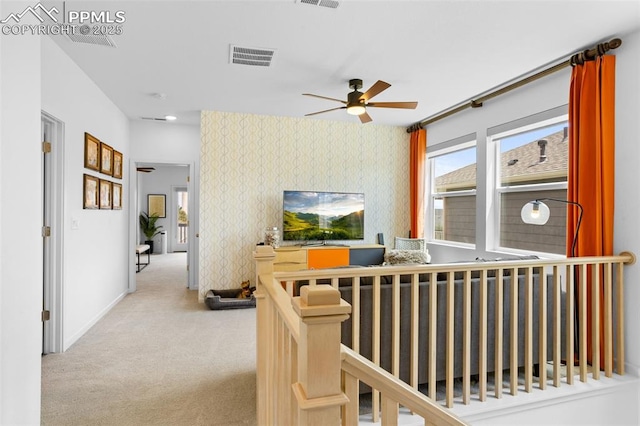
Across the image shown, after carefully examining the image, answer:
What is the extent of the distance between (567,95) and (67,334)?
5.11 metres

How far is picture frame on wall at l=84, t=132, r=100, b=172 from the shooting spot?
3.46 meters

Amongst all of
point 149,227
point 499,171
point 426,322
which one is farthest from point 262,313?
point 149,227

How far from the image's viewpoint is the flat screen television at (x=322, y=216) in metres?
4.86

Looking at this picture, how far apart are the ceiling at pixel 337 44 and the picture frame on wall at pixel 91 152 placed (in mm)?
625

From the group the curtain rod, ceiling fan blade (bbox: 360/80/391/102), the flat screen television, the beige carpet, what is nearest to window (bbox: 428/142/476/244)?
the curtain rod

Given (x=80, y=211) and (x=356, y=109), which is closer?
(x=80, y=211)

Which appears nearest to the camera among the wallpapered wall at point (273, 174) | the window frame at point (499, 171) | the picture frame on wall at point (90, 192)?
the window frame at point (499, 171)

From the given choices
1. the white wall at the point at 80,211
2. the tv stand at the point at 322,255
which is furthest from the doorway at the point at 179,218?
the tv stand at the point at 322,255

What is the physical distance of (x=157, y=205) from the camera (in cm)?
981

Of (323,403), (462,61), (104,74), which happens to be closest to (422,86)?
(462,61)

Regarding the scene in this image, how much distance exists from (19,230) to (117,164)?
3265 mm

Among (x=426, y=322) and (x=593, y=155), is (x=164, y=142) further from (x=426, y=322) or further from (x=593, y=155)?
(x=593, y=155)

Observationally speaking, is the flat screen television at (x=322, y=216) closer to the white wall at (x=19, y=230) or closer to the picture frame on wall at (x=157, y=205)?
the white wall at (x=19, y=230)

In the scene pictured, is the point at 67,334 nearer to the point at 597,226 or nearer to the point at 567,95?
the point at 597,226
